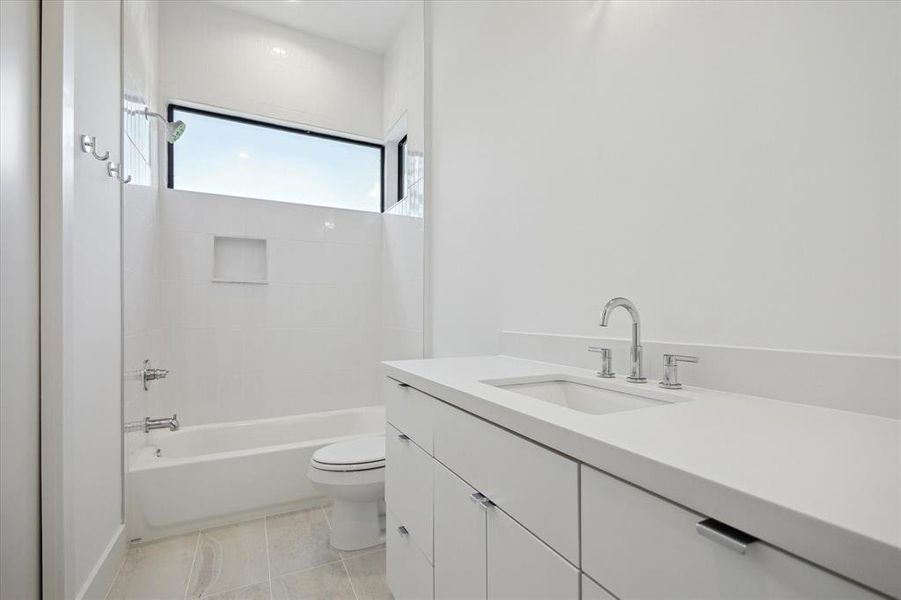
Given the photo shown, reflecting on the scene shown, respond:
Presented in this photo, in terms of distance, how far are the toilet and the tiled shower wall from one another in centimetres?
106

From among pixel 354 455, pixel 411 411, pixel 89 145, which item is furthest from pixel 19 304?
pixel 354 455

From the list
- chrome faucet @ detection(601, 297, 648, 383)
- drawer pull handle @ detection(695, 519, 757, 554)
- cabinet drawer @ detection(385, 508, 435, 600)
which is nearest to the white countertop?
drawer pull handle @ detection(695, 519, 757, 554)

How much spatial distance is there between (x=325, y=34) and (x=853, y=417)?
351 centimetres

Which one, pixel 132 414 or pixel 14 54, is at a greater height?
pixel 14 54

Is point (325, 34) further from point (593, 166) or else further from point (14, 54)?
point (593, 166)

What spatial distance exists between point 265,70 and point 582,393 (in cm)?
302

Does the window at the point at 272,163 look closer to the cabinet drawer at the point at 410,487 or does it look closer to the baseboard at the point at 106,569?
the baseboard at the point at 106,569

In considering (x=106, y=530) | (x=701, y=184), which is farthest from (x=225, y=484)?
(x=701, y=184)

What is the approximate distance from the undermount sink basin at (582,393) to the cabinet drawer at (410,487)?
333 millimetres

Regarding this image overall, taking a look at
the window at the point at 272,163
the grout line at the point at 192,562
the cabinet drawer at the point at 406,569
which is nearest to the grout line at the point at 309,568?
the grout line at the point at 192,562

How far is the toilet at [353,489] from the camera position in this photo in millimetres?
1844

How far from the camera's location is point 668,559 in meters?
0.51

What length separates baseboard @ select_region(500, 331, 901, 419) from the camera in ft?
2.39

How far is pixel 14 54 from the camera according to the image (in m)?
1.12
